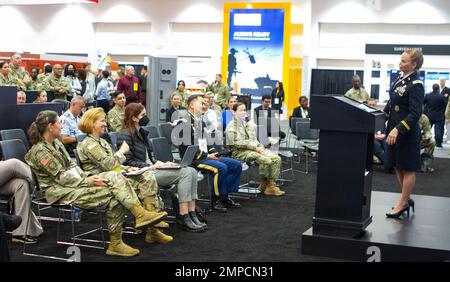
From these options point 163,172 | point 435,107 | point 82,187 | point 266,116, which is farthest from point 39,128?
point 435,107

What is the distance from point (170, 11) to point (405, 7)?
7.79 m

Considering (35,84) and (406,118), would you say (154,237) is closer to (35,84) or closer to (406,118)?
(406,118)

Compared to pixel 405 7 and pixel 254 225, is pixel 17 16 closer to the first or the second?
pixel 405 7

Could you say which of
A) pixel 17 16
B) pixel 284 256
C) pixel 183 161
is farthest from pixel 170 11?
pixel 284 256

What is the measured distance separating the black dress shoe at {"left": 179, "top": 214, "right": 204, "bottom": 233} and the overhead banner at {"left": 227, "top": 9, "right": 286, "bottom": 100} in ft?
39.3

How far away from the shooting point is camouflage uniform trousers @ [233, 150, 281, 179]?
742 cm

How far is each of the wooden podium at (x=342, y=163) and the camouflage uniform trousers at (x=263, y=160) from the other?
2634 mm

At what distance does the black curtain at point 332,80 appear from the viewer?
18.5 m

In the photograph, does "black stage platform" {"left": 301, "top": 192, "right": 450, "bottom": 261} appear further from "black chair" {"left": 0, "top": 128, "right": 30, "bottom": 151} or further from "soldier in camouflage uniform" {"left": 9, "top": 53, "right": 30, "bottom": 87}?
"soldier in camouflage uniform" {"left": 9, "top": 53, "right": 30, "bottom": 87}

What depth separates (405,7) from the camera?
58.7 ft

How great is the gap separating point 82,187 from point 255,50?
43.0ft

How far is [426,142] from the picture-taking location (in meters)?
10.5

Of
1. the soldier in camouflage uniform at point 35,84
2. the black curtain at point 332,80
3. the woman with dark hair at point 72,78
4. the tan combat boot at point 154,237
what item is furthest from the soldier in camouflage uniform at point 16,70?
the black curtain at point 332,80
